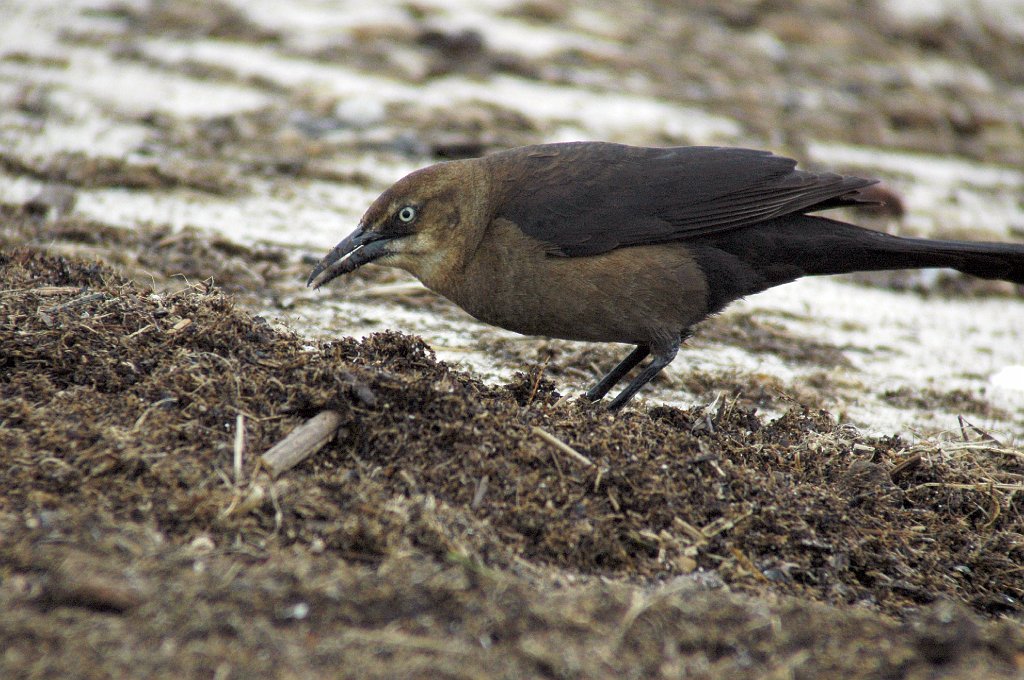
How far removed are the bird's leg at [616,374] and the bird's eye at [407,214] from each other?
101 centimetres

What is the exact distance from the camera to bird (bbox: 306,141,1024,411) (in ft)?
12.8

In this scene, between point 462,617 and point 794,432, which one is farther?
point 794,432

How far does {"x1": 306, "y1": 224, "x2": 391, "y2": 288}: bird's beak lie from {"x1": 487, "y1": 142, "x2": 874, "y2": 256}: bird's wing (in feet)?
1.68

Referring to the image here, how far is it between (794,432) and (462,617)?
1.67 metres

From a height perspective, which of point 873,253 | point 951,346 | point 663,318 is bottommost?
point 951,346

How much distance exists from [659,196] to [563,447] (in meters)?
1.46

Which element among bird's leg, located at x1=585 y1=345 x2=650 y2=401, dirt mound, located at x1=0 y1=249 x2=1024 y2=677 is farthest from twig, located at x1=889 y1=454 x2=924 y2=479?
bird's leg, located at x1=585 y1=345 x2=650 y2=401

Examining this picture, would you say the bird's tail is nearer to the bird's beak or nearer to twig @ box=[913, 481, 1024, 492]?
twig @ box=[913, 481, 1024, 492]

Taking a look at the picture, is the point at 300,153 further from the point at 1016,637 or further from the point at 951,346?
the point at 1016,637

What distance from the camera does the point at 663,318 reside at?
12.9 ft

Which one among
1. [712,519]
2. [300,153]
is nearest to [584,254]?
[712,519]

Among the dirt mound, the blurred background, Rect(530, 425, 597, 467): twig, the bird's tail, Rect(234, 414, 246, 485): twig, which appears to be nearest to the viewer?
the dirt mound

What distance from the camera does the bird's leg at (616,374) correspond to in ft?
13.1

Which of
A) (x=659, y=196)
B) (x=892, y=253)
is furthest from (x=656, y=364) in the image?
(x=892, y=253)
